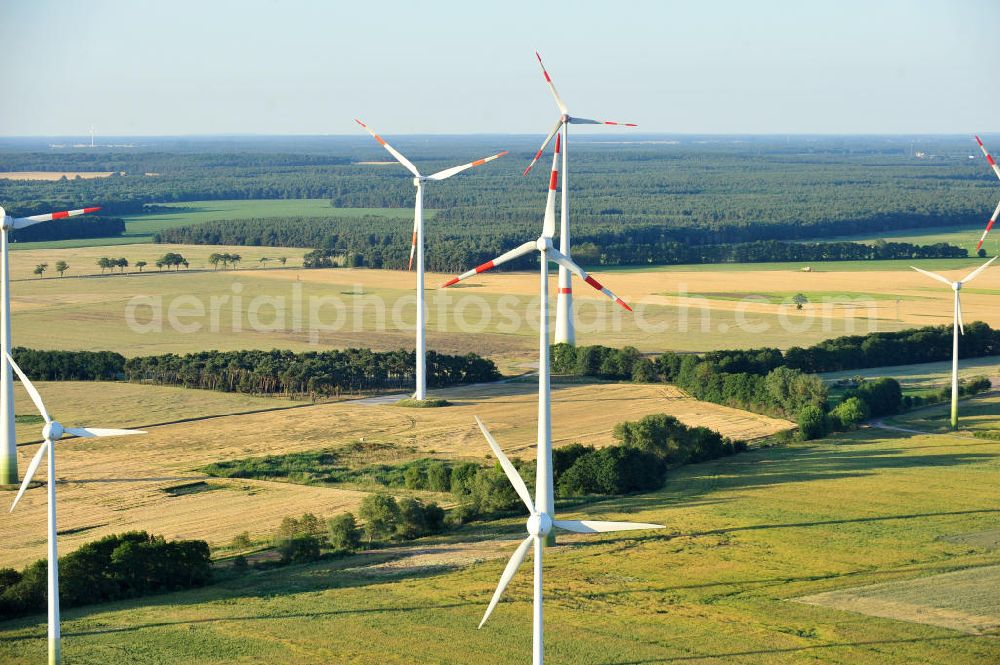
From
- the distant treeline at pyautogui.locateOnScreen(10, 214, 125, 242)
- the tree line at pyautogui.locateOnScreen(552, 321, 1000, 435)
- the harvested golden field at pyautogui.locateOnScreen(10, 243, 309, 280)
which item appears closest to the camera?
the tree line at pyautogui.locateOnScreen(552, 321, 1000, 435)

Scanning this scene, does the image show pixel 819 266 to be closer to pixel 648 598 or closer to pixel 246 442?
pixel 246 442

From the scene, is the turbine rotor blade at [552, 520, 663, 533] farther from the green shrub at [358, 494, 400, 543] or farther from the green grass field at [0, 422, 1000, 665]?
the green shrub at [358, 494, 400, 543]

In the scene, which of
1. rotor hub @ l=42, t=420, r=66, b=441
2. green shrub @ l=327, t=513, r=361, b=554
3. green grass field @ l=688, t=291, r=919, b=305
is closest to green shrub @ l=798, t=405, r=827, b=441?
green shrub @ l=327, t=513, r=361, b=554

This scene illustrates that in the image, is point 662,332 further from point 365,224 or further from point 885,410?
point 365,224

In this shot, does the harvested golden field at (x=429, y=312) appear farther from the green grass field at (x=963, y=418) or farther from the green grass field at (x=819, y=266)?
the green grass field at (x=963, y=418)

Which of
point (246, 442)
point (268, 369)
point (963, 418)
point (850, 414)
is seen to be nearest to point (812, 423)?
point (850, 414)
